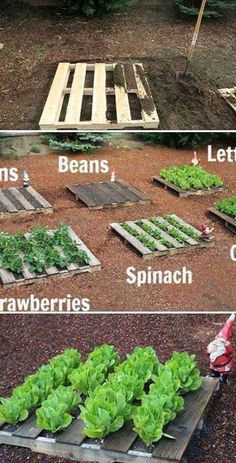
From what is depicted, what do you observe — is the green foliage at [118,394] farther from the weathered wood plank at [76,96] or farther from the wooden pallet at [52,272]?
the weathered wood plank at [76,96]

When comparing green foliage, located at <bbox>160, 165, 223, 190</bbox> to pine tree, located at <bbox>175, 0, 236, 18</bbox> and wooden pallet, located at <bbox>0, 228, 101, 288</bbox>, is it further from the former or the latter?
pine tree, located at <bbox>175, 0, 236, 18</bbox>

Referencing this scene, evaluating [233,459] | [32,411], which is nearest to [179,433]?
[233,459]

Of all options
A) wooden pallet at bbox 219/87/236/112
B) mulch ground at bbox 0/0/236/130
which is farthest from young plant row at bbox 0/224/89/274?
wooden pallet at bbox 219/87/236/112

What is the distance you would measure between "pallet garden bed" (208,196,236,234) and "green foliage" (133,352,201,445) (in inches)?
26.8

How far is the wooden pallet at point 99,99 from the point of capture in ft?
11.5

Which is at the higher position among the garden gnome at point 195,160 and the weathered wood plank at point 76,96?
the garden gnome at point 195,160

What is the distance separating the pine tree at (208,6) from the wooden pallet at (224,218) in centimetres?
300

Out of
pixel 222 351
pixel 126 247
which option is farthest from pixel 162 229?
pixel 222 351

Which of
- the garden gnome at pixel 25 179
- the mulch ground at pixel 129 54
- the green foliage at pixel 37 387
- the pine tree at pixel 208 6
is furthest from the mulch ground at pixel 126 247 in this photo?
the pine tree at pixel 208 6

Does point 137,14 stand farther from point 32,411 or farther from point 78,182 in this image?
point 32,411

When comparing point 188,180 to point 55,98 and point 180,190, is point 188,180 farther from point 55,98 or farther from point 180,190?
point 55,98

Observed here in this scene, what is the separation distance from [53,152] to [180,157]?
56 centimetres

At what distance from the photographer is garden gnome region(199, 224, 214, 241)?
10.3 feet

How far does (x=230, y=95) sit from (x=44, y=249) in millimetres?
1799
